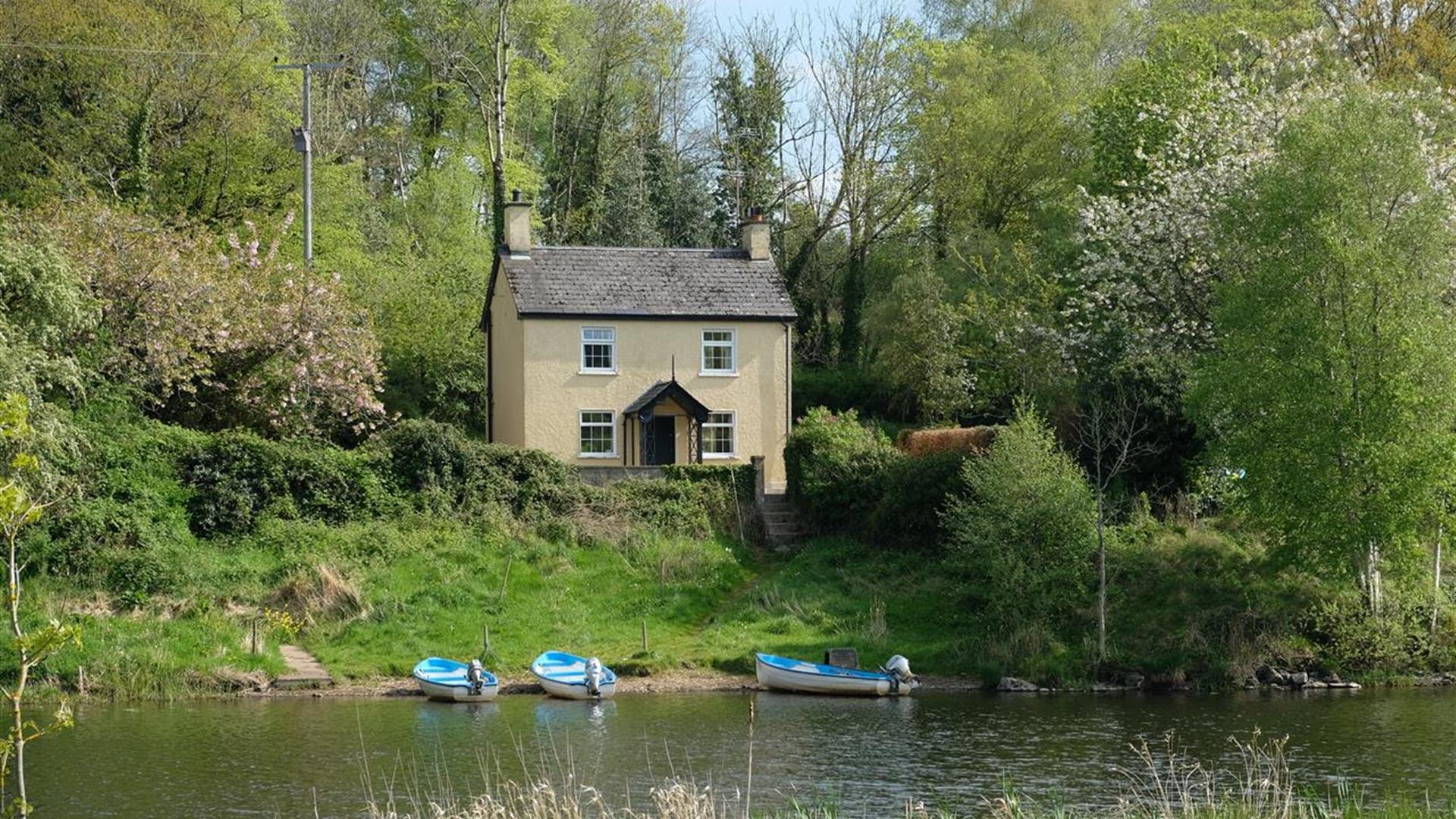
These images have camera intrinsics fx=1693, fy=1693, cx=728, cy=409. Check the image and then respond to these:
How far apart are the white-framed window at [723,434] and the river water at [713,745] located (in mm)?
15392

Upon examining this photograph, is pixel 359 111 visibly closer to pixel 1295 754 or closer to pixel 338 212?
pixel 338 212

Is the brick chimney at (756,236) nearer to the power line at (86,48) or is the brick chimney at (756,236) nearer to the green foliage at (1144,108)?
the green foliage at (1144,108)

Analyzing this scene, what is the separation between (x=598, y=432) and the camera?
49.1 meters

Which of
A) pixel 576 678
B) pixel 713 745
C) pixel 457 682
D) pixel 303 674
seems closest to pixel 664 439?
pixel 576 678

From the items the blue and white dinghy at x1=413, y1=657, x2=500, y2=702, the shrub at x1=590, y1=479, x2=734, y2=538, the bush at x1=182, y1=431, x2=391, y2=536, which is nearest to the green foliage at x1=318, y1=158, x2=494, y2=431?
the bush at x1=182, y1=431, x2=391, y2=536

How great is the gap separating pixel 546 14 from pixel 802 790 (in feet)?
146

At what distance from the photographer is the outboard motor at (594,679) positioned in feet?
111

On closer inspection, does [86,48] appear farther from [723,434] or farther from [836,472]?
[836,472]

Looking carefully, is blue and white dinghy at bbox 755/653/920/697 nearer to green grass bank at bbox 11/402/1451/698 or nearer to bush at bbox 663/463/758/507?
green grass bank at bbox 11/402/1451/698

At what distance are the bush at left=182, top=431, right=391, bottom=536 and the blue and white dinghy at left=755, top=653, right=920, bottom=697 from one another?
12.3 metres

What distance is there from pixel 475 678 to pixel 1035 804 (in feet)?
53.2

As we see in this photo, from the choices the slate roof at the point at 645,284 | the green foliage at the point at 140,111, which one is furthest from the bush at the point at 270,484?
the green foliage at the point at 140,111

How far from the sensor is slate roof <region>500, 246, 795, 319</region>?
4881 cm

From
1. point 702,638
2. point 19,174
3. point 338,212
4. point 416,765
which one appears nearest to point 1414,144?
point 702,638
